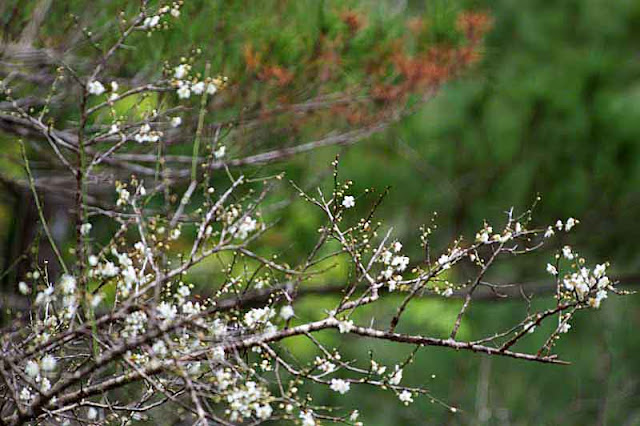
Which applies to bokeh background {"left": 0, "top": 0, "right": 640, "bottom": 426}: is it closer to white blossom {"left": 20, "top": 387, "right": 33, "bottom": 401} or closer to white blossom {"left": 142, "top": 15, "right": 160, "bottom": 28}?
Answer: white blossom {"left": 142, "top": 15, "right": 160, "bottom": 28}

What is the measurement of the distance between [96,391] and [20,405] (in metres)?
0.14

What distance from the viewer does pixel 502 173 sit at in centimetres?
530

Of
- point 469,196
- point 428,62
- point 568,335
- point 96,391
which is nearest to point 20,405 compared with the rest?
point 96,391

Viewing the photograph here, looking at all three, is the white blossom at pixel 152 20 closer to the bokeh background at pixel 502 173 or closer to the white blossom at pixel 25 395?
the white blossom at pixel 25 395

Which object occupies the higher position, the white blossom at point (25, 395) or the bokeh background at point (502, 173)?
the bokeh background at point (502, 173)

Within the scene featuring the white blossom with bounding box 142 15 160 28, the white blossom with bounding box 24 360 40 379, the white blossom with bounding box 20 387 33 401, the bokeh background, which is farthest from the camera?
the bokeh background

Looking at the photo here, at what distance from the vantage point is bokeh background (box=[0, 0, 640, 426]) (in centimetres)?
450

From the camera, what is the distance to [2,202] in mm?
6203

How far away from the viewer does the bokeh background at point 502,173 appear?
4504mm

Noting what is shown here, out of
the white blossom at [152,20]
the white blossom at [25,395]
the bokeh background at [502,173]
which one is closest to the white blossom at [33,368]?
the white blossom at [25,395]

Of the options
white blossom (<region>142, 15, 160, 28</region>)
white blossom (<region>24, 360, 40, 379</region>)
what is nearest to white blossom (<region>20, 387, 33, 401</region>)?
white blossom (<region>24, 360, 40, 379</region>)

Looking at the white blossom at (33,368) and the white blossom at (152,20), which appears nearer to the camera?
the white blossom at (33,368)

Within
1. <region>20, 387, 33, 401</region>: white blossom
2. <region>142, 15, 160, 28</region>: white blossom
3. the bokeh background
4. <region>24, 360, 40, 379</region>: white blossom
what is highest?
the bokeh background

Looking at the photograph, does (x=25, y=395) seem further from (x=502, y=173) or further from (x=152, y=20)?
(x=502, y=173)
